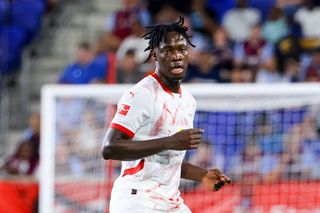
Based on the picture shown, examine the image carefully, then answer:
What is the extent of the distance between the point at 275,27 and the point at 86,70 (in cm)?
231

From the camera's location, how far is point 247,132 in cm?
873

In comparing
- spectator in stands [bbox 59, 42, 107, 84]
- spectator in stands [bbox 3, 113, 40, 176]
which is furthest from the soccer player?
spectator in stands [bbox 3, 113, 40, 176]

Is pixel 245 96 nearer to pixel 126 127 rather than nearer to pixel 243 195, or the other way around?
pixel 243 195

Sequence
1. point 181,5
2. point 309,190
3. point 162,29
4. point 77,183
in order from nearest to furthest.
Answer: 1. point 162,29
2. point 309,190
3. point 77,183
4. point 181,5

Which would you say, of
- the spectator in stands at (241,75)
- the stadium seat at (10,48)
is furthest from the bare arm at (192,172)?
the stadium seat at (10,48)

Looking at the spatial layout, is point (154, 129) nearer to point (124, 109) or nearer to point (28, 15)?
point (124, 109)

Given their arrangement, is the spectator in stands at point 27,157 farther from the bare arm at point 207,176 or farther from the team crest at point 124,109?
the team crest at point 124,109

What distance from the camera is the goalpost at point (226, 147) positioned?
28.0 feet

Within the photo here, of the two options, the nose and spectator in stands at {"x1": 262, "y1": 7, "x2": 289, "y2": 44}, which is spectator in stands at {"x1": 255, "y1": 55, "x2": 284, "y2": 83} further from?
the nose

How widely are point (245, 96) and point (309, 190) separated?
0.99 meters

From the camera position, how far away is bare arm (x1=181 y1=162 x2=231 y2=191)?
5.69 metres

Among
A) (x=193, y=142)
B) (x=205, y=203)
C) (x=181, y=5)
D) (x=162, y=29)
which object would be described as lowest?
(x=205, y=203)

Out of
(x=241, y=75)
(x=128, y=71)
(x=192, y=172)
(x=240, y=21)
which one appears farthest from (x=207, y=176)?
(x=240, y=21)

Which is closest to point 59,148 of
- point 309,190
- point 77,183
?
point 77,183
